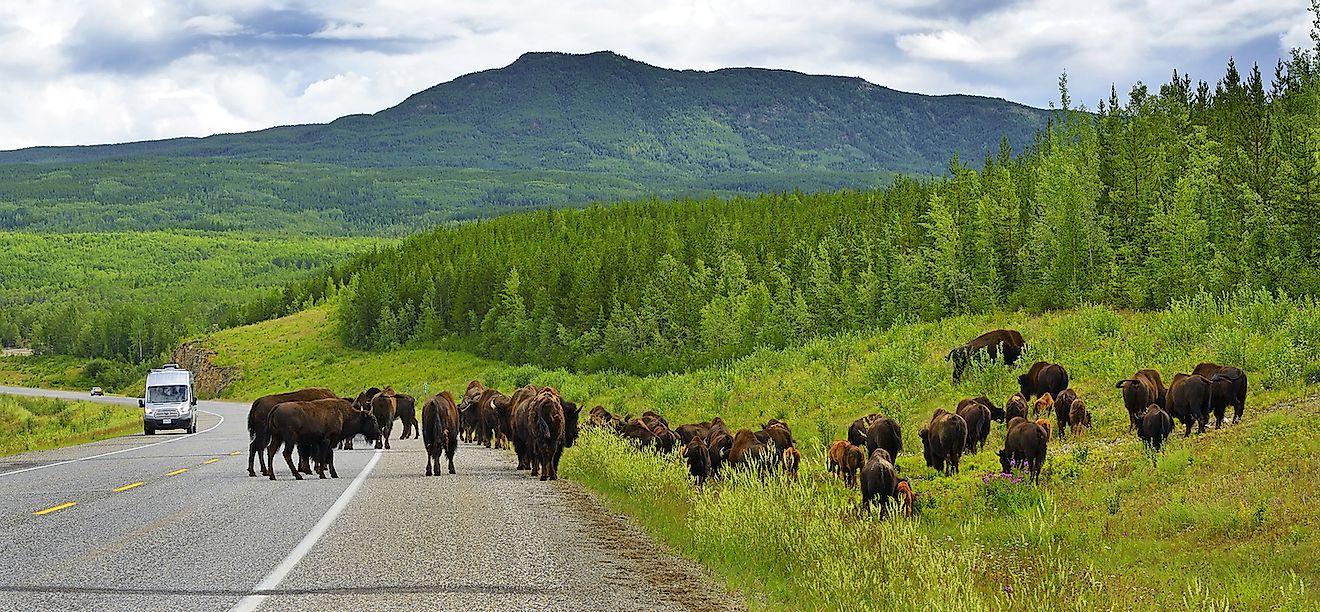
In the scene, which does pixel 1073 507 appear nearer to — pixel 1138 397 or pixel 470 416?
pixel 1138 397

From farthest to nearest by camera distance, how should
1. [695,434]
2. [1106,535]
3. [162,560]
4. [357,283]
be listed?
1. [357,283]
2. [695,434]
3. [1106,535]
4. [162,560]

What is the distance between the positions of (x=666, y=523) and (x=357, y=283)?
128m

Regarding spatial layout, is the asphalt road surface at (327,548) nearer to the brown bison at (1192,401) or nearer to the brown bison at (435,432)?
the brown bison at (435,432)

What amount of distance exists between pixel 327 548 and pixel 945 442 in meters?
12.4

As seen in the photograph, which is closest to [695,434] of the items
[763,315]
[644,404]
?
[644,404]

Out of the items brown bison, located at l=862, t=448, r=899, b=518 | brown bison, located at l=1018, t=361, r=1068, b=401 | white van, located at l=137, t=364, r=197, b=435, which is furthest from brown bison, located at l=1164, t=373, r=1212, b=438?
white van, located at l=137, t=364, r=197, b=435

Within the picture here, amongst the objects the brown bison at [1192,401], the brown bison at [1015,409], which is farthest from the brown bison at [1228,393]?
the brown bison at [1015,409]

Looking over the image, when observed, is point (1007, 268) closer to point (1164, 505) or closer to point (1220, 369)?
point (1220, 369)

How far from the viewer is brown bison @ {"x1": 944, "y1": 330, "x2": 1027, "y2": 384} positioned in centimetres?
3816

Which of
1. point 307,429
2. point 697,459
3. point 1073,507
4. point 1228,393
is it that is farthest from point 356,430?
point 1228,393

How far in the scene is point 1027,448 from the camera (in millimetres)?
18516

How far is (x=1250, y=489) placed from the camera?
14852 millimetres

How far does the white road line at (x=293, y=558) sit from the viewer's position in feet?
29.8

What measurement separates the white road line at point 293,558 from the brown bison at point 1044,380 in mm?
18881
